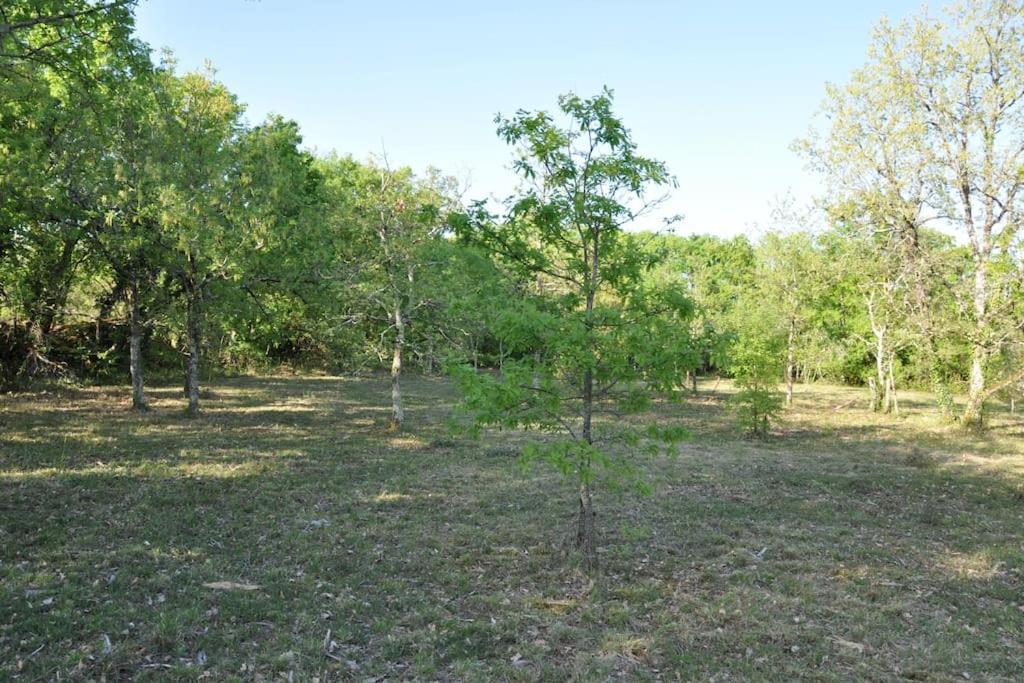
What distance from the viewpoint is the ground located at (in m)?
5.25

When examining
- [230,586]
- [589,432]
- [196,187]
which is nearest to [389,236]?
[196,187]

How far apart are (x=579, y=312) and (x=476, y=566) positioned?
3.16 m

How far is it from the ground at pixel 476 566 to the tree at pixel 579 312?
4.86 ft

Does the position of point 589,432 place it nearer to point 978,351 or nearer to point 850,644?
point 850,644

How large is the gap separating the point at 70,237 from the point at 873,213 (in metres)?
22.5

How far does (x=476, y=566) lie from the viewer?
7.34 m

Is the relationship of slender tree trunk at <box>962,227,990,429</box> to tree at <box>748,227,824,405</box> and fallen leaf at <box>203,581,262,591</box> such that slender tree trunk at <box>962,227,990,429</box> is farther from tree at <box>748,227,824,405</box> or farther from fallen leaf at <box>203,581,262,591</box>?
fallen leaf at <box>203,581,262,591</box>

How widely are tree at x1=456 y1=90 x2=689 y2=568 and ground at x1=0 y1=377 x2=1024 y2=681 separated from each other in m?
1.48

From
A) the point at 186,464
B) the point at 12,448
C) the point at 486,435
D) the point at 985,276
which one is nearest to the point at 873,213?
the point at 985,276

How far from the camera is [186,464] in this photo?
11.6 m

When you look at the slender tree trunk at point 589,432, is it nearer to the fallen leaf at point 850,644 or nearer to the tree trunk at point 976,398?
the fallen leaf at point 850,644

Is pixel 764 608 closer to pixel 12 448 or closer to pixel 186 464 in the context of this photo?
pixel 186 464

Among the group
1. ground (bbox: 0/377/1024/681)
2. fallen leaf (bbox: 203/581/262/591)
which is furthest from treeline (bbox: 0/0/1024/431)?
fallen leaf (bbox: 203/581/262/591)

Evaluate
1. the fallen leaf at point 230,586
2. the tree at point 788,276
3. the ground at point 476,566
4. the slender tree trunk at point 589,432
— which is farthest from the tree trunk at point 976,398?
the fallen leaf at point 230,586
